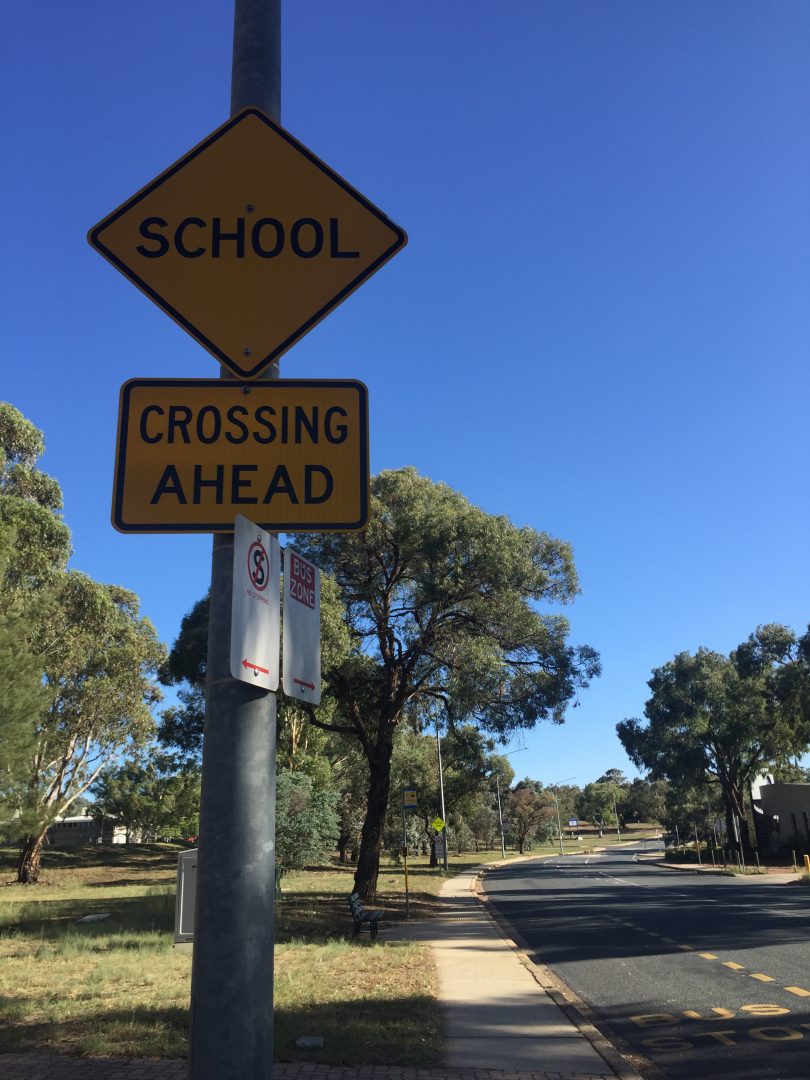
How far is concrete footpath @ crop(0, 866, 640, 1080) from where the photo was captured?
20.2 feet

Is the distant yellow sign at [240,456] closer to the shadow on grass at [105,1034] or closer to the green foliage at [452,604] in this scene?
the shadow on grass at [105,1034]

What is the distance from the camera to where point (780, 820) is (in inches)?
2036

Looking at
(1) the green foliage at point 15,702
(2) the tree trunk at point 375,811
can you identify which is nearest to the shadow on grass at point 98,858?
(1) the green foliage at point 15,702

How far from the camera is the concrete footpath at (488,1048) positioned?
6.15 m

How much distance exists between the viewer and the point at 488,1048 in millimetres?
7266

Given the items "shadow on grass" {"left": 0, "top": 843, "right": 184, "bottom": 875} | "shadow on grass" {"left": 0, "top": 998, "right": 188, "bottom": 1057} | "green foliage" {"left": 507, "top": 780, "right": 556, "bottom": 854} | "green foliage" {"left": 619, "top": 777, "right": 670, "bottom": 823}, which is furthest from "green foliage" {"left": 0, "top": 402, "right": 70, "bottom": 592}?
"green foliage" {"left": 619, "top": 777, "right": 670, "bottom": 823}

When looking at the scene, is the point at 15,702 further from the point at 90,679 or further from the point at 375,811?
the point at 90,679

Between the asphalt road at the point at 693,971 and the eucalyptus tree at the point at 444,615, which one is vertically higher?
the eucalyptus tree at the point at 444,615

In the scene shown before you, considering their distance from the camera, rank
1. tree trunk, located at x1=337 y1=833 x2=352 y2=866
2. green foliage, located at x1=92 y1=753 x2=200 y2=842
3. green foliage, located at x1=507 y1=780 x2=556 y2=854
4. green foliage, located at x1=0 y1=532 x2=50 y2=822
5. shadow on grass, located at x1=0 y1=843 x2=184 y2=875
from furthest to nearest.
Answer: green foliage, located at x1=507 y1=780 x2=556 y2=854 → green foliage, located at x1=92 y1=753 x2=200 y2=842 → tree trunk, located at x1=337 y1=833 x2=352 y2=866 → shadow on grass, located at x1=0 y1=843 x2=184 y2=875 → green foliage, located at x1=0 y1=532 x2=50 y2=822

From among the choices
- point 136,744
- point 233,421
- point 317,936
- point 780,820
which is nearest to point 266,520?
point 233,421

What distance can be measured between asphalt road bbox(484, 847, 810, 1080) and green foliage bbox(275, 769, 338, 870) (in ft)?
17.2

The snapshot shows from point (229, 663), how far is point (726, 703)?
2040 inches

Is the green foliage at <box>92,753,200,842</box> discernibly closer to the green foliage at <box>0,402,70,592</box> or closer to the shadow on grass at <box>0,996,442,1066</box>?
the green foliage at <box>0,402,70,592</box>

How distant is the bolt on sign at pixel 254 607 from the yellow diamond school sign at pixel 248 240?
0.60m
